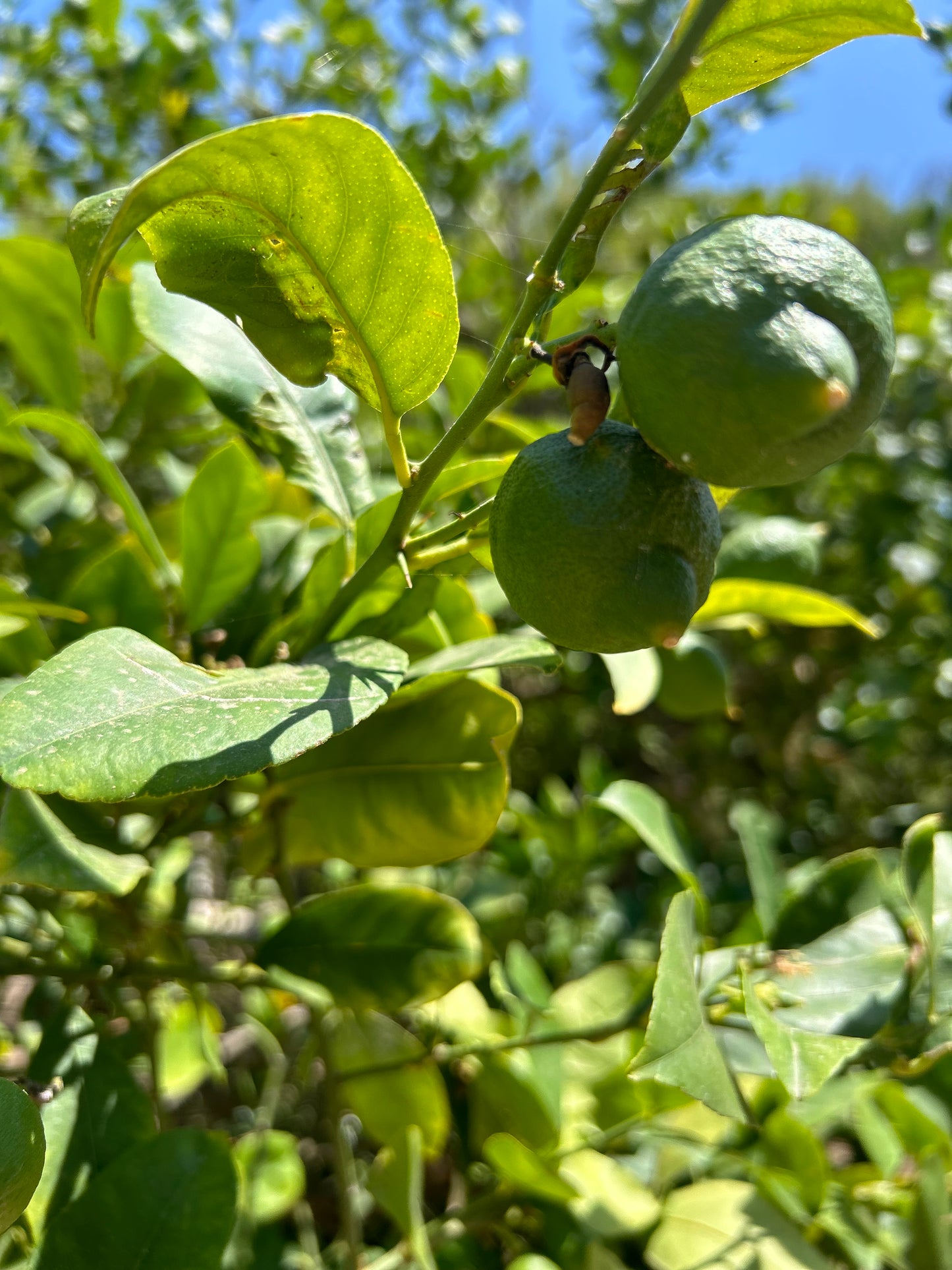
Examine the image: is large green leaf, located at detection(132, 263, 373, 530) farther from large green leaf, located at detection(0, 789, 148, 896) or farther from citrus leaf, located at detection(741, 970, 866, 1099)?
citrus leaf, located at detection(741, 970, 866, 1099)

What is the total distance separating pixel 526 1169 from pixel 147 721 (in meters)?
0.91

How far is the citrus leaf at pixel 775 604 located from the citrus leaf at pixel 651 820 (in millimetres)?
237

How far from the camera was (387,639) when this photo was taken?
865 millimetres

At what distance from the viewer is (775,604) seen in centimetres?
115

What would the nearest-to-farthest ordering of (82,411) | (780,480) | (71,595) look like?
(780,480), (71,595), (82,411)

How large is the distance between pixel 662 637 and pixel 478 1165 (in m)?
1.29

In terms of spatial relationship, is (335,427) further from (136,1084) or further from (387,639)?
(136,1084)

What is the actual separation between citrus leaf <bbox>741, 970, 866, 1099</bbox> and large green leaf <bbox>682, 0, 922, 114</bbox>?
2.19 ft

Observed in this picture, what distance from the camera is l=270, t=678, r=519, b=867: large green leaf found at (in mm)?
880

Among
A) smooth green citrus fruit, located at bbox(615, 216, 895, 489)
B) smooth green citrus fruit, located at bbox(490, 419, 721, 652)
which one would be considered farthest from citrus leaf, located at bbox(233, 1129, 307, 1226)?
smooth green citrus fruit, located at bbox(615, 216, 895, 489)

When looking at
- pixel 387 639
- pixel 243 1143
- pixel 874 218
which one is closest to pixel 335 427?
pixel 387 639

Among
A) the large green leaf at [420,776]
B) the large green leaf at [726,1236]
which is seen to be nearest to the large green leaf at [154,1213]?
the large green leaf at [420,776]

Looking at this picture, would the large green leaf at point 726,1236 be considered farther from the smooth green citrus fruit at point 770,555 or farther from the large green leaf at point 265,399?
the large green leaf at point 265,399

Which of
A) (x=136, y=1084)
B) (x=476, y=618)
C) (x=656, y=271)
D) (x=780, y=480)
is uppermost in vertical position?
(x=656, y=271)
